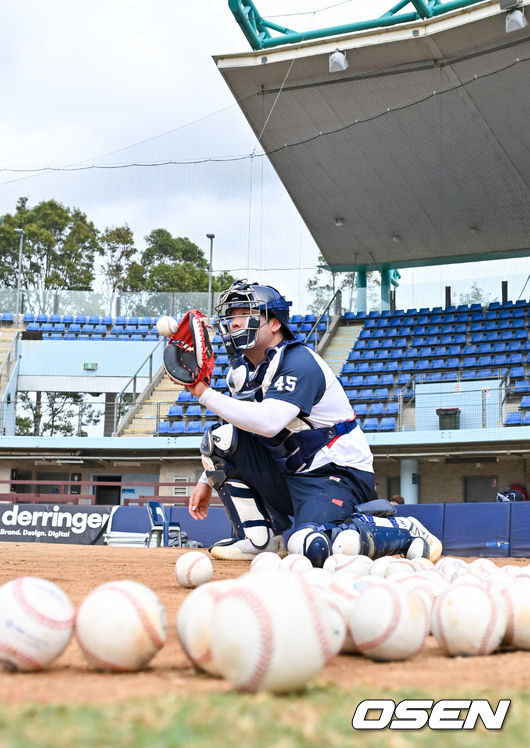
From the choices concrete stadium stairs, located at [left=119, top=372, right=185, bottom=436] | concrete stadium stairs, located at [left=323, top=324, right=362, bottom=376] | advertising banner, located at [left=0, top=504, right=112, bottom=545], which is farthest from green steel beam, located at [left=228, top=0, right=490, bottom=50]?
advertising banner, located at [left=0, top=504, right=112, bottom=545]

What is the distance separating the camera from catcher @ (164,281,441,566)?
15.7 feet

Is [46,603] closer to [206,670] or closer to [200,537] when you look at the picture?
[206,670]

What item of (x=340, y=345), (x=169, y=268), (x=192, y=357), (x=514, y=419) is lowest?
(x=514, y=419)

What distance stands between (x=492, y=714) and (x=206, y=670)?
66cm

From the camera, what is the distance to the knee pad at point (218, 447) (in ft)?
18.2

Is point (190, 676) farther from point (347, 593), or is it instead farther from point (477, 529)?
point (477, 529)

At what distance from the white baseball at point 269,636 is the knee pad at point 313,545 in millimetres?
2656

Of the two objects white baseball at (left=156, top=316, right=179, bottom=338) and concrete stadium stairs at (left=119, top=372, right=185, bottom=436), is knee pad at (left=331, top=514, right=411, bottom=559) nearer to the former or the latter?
white baseball at (left=156, top=316, right=179, bottom=338)

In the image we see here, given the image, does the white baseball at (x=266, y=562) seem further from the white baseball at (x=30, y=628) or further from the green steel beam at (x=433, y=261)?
the green steel beam at (x=433, y=261)

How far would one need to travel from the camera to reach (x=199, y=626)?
1.94 meters

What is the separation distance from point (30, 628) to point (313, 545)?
2.65m

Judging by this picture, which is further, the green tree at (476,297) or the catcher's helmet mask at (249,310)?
the green tree at (476,297)

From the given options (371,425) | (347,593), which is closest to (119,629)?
(347,593)

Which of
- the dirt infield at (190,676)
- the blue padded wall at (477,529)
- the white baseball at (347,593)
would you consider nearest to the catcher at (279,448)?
the white baseball at (347,593)
